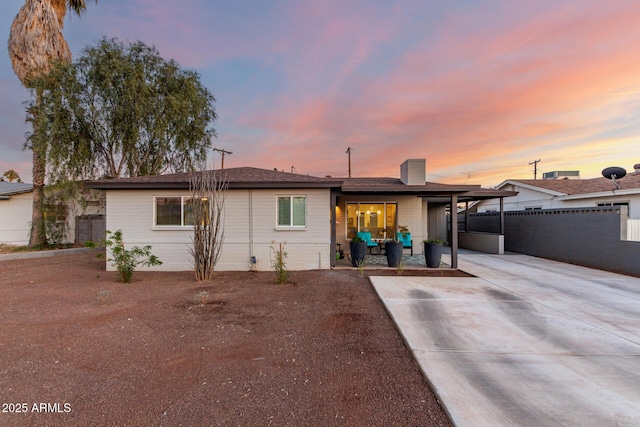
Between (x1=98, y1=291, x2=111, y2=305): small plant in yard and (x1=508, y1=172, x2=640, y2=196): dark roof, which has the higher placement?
(x1=508, y1=172, x2=640, y2=196): dark roof

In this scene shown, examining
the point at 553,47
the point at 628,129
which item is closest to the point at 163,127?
the point at 553,47

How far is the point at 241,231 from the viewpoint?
8.70 metres

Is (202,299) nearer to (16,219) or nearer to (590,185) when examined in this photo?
(16,219)

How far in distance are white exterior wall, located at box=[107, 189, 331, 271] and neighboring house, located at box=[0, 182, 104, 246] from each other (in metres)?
7.74

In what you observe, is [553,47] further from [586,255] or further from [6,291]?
[6,291]

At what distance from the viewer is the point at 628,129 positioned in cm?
1358

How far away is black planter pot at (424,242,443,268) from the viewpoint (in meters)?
8.88

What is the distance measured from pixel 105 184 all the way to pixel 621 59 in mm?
17928

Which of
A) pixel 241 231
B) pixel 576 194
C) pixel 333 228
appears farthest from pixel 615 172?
pixel 241 231

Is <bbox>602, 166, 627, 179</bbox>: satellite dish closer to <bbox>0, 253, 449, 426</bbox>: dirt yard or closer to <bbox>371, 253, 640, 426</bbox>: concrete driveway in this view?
<bbox>371, 253, 640, 426</bbox>: concrete driveway

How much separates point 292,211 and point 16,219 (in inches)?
609

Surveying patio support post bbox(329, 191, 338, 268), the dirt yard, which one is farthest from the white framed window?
the dirt yard

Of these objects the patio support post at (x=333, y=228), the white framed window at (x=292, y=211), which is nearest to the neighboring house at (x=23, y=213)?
the white framed window at (x=292, y=211)

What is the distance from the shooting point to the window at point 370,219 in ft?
38.7
